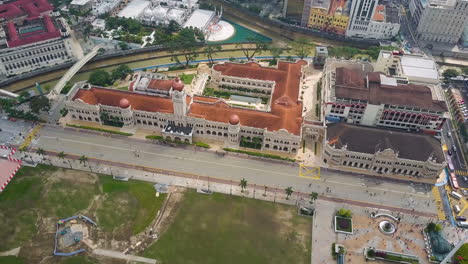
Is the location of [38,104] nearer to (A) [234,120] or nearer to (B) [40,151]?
(B) [40,151]

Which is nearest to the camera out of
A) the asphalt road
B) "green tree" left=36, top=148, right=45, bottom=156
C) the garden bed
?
the garden bed

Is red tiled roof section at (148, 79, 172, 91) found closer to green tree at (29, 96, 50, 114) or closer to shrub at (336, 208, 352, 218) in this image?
green tree at (29, 96, 50, 114)

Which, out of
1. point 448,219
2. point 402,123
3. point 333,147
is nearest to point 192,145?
point 333,147

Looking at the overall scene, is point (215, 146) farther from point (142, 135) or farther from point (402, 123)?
point (402, 123)

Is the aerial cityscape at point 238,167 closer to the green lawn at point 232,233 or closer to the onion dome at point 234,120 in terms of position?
the green lawn at point 232,233

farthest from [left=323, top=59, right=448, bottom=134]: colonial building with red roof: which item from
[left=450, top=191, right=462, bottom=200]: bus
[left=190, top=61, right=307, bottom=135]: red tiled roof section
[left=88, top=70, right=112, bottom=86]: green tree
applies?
[left=88, top=70, right=112, bottom=86]: green tree

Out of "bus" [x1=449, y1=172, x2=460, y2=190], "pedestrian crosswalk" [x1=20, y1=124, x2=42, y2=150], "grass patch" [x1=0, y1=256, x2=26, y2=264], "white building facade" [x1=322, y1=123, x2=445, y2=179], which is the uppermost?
"pedestrian crosswalk" [x1=20, y1=124, x2=42, y2=150]

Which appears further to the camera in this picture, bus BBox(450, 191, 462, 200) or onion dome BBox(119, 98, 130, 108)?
onion dome BBox(119, 98, 130, 108)

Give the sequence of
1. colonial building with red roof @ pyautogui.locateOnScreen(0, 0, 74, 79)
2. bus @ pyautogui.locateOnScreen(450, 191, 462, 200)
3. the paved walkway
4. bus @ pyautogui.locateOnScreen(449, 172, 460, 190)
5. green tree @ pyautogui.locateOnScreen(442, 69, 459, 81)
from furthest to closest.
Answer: green tree @ pyautogui.locateOnScreen(442, 69, 459, 81), colonial building with red roof @ pyautogui.locateOnScreen(0, 0, 74, 79), bus @ pyautogui.locateOnScreen(449, 172, 460, 190), bus @ pyautogui.locateOnScreen(450, 191, 462, 200), the paved walkway

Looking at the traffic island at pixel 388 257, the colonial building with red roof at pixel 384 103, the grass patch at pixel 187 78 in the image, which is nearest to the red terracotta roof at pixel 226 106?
the colonial building with red roof at pixel 384 103
